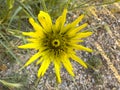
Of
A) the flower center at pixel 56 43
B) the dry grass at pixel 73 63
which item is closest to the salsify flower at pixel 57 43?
the flower center at pixel 56 43

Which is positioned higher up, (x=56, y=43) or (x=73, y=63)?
(x=73, y=63)

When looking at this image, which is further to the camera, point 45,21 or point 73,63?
point 73,63

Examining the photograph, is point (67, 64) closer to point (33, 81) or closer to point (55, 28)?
point (55, 28)

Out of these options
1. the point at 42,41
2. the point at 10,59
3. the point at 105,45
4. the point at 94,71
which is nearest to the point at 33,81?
the point at 10,59

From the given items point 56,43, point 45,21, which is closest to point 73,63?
point 56,43

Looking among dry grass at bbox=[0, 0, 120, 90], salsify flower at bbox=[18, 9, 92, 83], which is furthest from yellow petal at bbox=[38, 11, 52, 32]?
dry grass at bbox=[0, 0, 120, 90]

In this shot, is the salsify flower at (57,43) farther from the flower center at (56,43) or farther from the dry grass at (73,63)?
the dry grass at (73,63)

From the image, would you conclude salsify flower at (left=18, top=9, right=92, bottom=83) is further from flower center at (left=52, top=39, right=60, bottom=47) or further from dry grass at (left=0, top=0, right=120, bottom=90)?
dry grass at (left=0, top=0, right=120, bottom=90)

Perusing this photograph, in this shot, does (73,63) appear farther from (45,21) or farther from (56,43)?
(45,21)
